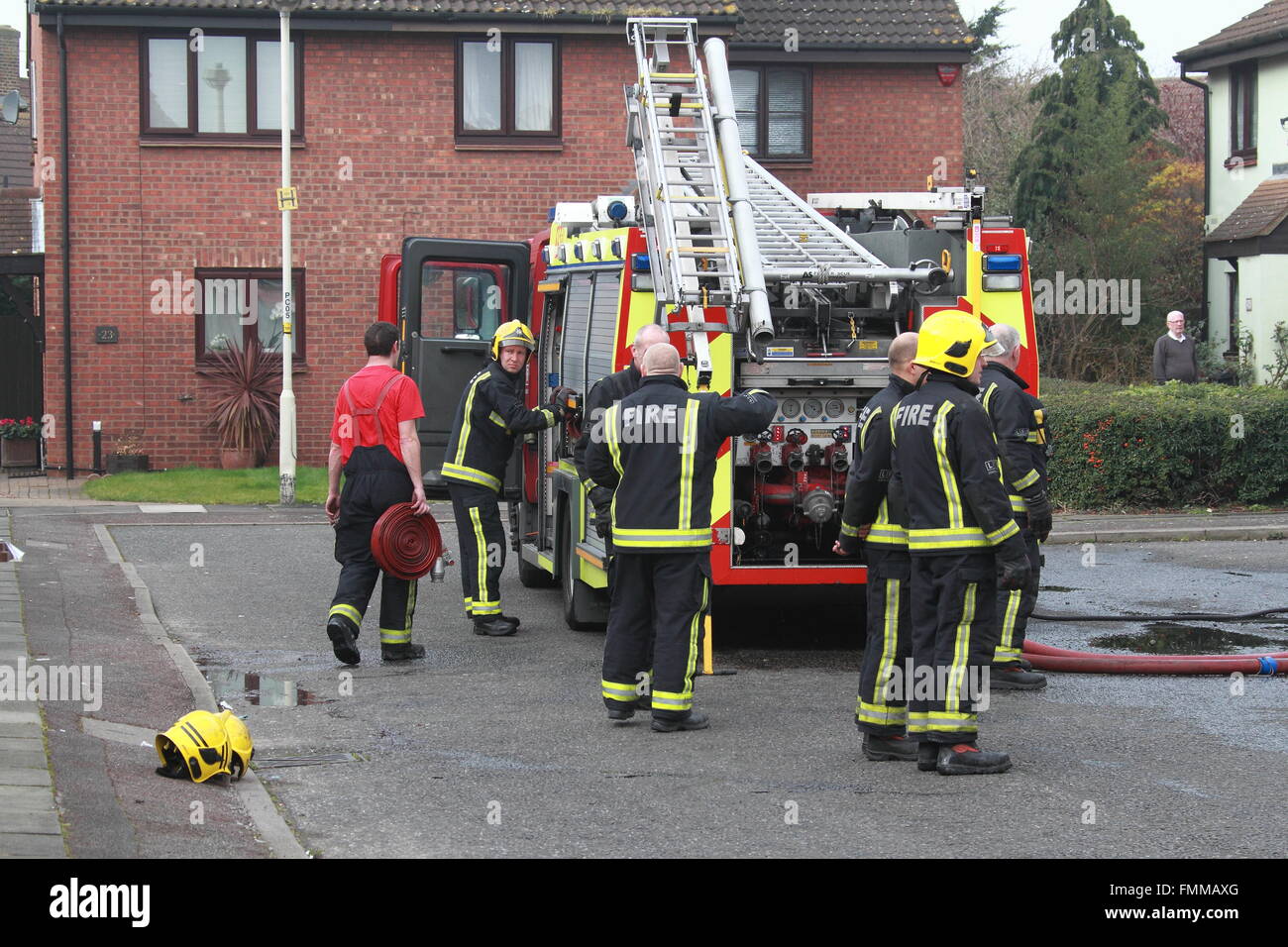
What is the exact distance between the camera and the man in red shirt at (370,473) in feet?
31.7

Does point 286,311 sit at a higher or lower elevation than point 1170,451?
higher

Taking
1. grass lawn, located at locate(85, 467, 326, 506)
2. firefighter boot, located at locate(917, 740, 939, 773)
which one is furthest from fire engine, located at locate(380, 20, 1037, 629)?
grass lawn, located at locate(85, 467, 326, 506)

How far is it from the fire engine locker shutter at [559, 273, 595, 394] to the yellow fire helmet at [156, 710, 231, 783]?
4190 millimetres

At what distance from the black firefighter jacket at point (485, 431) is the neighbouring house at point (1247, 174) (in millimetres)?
18947

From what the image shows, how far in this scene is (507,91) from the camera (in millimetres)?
23219

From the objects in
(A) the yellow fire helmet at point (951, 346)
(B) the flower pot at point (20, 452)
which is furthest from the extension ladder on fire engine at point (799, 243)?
(B) the flower pot at point (20, 452)

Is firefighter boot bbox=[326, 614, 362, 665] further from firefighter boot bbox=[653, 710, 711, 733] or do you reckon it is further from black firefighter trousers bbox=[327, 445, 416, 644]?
firefighter boot bbox=[653, 710, 711, 733]

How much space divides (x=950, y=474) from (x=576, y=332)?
436 cm

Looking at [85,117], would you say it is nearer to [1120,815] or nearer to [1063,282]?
[1063,282]

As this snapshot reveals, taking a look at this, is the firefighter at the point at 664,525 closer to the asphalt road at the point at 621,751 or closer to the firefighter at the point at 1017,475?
the asphalt road at the point at 621,751

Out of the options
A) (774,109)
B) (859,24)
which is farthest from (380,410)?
(859,24)

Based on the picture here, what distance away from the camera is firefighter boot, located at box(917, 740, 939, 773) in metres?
7.21

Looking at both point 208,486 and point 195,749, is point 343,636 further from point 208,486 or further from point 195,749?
point 208,486
